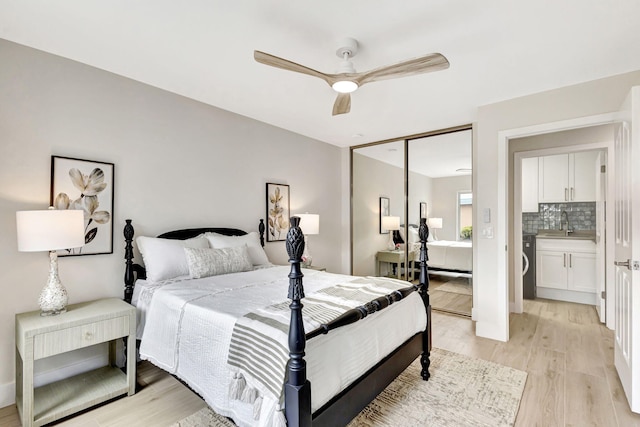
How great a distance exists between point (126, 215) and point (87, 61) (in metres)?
1.31

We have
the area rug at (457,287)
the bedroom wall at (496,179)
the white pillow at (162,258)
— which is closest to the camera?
the white pillow at (162,258)

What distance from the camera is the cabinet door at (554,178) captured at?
4977mm

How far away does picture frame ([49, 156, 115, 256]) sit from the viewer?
2.44m

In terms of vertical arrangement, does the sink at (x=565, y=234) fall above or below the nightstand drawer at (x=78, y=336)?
above

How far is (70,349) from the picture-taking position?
205 centimetres

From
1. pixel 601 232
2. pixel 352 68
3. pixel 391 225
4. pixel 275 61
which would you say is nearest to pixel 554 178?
pixel 601 232

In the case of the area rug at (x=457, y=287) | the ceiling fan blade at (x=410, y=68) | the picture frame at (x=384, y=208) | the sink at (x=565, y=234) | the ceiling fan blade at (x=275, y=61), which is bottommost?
the area rug at (x=457, y=287)

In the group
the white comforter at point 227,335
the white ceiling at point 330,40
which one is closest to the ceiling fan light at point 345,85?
the white ceiling at point 330,40

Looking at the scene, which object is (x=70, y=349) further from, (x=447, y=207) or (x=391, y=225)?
(x=447, y=207)

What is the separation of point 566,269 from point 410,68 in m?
4.51

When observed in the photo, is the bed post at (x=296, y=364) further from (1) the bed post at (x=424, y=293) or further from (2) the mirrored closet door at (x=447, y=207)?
(2) the mirrored closet door at (x=447, y=207)

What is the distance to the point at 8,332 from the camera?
222cm

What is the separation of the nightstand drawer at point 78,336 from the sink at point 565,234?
5.64 m

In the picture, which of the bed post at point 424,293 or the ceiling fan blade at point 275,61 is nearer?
the ceiling fan blade at point 275,61
